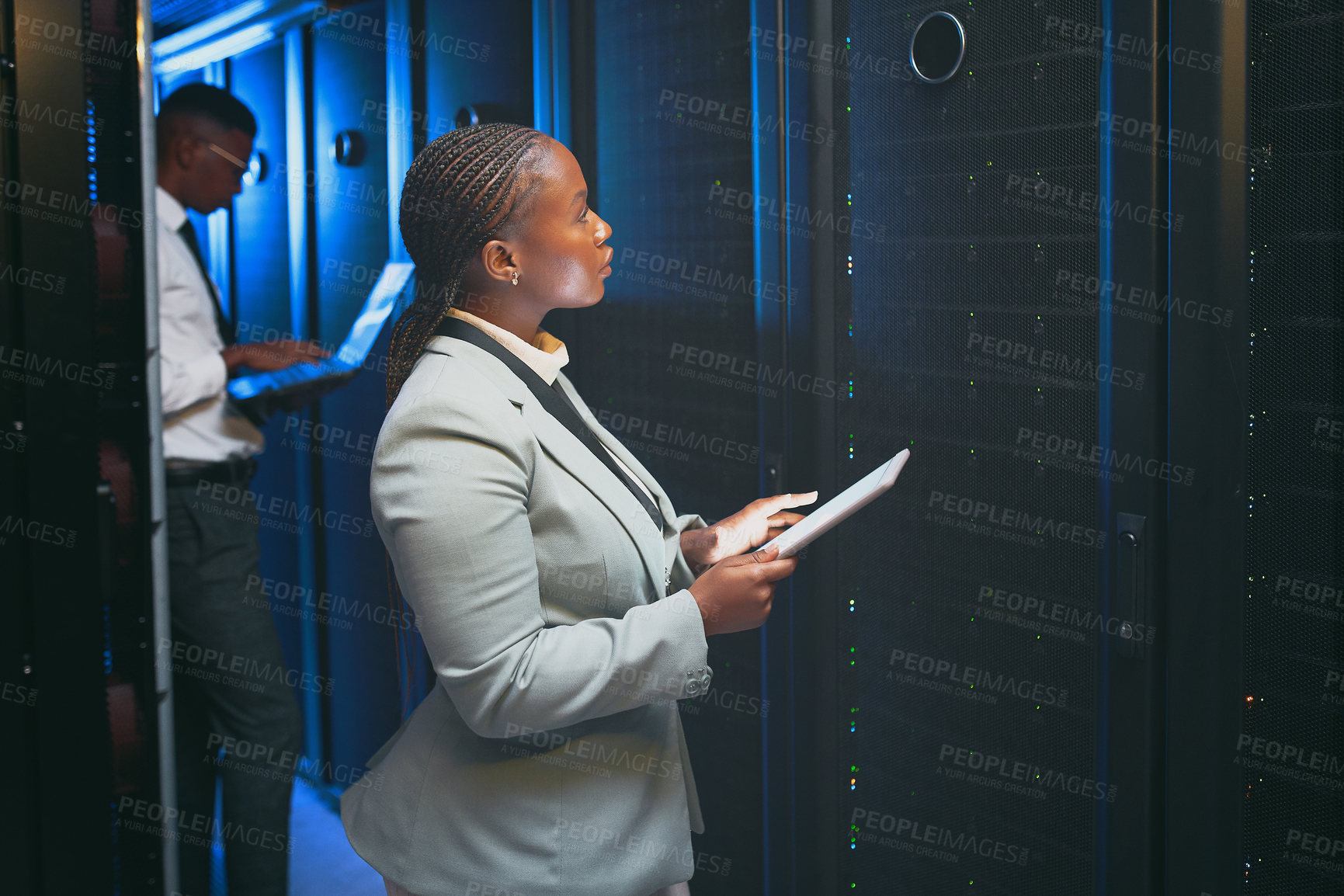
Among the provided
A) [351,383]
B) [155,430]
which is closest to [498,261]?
[155,430]

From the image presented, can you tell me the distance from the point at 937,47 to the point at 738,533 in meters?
0.80

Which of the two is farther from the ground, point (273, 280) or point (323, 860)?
point (273, 280)

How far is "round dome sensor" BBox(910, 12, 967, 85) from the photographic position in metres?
1.65

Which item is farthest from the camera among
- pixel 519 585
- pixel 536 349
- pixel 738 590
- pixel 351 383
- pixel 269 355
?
pixel 351 383

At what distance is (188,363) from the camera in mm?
2424

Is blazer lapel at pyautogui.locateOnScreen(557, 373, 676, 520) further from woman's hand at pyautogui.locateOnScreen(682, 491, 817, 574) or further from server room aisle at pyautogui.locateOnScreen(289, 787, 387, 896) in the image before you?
server room aisle at pyautogui.locateOnScreen(289, 787, 387, 896)

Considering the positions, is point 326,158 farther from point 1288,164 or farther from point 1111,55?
point 1288,164

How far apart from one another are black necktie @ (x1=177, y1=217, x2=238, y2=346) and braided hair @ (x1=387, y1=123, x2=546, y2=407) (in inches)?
51.3

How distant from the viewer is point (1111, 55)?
143 cm

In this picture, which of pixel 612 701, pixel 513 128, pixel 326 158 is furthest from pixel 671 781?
pixel 326 158

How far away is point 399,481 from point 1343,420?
1084 mm

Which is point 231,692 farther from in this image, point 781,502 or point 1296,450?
point 1296,450

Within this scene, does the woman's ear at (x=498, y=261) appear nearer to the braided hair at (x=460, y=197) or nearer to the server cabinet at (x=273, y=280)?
the braided hair at (x=460, y=197)

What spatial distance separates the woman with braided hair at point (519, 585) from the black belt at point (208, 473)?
1174 mm
